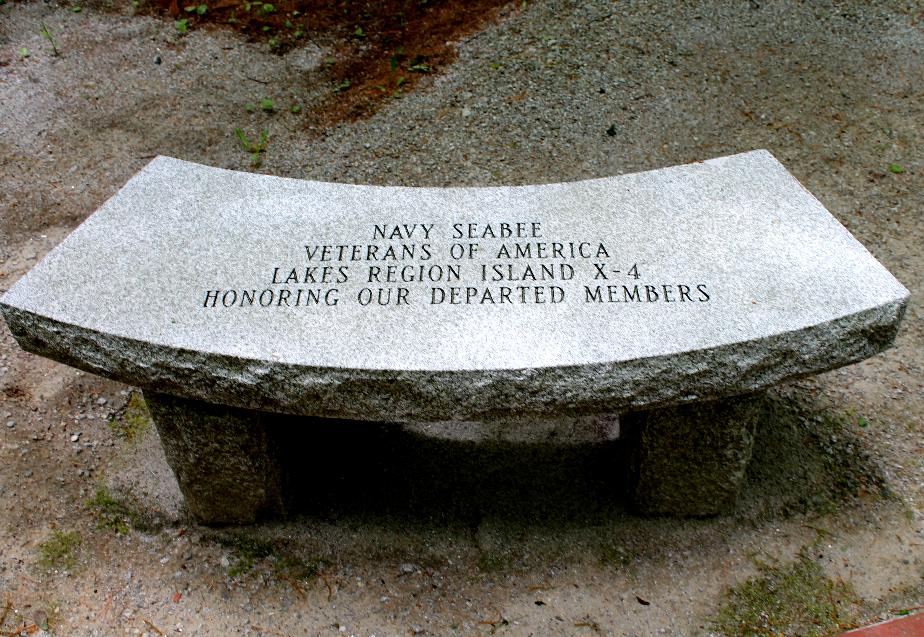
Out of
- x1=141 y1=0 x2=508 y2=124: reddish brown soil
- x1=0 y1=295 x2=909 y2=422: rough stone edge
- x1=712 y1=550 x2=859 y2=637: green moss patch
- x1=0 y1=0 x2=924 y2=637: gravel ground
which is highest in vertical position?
x1=0 y1=295 x2=909 y2=422: rough stone edge

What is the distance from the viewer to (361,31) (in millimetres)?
5328

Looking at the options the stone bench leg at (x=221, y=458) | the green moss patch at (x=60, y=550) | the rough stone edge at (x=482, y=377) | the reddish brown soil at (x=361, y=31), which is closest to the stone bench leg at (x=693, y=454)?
the rough stone edge at (x=482, y=377)

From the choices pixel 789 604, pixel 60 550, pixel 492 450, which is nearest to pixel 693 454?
pixel 789 604

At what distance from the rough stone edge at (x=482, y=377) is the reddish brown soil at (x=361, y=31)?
106 inches

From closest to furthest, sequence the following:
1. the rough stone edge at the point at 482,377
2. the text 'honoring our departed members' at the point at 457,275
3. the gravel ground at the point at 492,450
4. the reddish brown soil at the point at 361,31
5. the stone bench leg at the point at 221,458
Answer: the rough stone edge at the point at 482,377 → the text 'honoring our departed members' at the point at 457,275 → the stone bench leg at the point at 221,458 → the gravel ground at the point at 492,450 → the reddish brown soil at the point at 361,31

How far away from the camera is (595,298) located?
7.52 feet

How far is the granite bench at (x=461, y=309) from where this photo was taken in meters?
2.15

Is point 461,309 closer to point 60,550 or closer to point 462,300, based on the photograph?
point 462,300

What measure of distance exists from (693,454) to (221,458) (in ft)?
4.80

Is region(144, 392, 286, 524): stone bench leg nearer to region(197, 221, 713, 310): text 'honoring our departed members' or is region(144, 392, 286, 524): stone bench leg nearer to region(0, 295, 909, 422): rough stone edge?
region(0, 295, 909, 422): rough stone edge

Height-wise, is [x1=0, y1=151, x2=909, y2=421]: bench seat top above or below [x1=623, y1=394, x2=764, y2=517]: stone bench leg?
above

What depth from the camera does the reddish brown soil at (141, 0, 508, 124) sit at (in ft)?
15.8

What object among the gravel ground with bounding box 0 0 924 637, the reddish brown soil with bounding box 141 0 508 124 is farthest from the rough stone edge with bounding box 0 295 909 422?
the reddish brown soil with bounding box 141 0 508 124

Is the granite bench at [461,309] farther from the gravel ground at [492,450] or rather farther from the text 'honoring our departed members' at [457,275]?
the gravel ground at [492,450]
